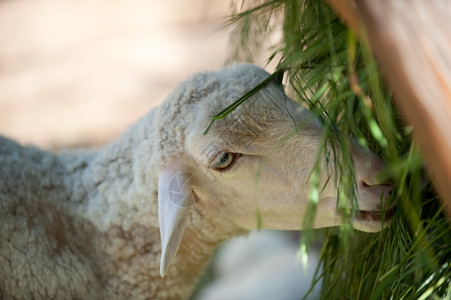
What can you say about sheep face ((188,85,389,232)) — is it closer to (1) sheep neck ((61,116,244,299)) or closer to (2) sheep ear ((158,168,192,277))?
(2) sheep ear ((158,168,192,277))

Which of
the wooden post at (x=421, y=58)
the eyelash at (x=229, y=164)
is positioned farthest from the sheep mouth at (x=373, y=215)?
the wooden post at (x=421, y=58)

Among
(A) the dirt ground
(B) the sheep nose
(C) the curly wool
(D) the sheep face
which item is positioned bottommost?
(B) the sheep nose

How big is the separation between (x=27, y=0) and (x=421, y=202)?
979cm

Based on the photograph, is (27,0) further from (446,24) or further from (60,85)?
(446,24)

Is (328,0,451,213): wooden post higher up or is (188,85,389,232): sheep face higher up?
(188,85,389,232): sheep face

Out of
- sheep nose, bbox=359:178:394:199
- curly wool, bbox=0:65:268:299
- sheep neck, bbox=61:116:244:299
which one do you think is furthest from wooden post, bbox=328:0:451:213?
sheep neck, bbox=61:116:244:299

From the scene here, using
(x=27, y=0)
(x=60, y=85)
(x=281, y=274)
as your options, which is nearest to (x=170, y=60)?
(x=60, y=85)

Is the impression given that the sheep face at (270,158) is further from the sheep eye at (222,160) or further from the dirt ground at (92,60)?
the dirt ground at (92,60)

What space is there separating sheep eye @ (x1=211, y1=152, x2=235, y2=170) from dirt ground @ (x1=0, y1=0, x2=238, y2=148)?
196 inches

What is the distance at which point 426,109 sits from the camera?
125 cm

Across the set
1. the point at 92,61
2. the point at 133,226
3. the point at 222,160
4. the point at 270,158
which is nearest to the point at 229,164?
the point at 222,160

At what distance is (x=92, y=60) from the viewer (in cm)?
899

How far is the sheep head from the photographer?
238 centimetres

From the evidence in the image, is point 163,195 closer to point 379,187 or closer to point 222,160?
point 222,160
